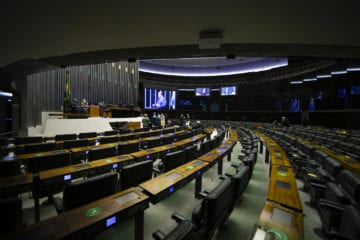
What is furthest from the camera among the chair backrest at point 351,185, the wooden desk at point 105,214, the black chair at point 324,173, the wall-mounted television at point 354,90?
the wall-mounted television at point 354,90

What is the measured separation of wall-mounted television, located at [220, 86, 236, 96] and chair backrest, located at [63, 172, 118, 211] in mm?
18353

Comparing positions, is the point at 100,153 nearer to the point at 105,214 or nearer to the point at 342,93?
the point at 105,214

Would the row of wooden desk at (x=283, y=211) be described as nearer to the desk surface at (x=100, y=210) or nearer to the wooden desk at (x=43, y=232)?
the desk surface at (x=100, y=210)

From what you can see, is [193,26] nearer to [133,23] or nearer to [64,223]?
[133,23]

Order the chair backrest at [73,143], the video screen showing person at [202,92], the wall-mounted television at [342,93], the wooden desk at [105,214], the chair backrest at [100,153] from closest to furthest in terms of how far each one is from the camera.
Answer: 1. the wooden desk at [105,214]
2. the chair backrest at [100,153]
3. the chair backrest at [73,143]
4. the wall-mounted television at [342,93]
5. the video screen showing person at [202,92]

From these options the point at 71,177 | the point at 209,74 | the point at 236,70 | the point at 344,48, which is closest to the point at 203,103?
the point at 209,74

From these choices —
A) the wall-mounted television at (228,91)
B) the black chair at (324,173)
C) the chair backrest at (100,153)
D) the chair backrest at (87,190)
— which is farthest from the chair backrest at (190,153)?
the wall-mounted television at (228,91)

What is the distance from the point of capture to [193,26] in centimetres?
245

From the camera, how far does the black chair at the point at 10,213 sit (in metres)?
1.43

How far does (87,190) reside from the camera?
1896 millimetres

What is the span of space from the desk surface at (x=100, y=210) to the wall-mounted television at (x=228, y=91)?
18.5m

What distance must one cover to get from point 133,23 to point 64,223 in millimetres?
2602

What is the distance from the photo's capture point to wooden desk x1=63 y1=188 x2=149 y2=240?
1292 millimetres

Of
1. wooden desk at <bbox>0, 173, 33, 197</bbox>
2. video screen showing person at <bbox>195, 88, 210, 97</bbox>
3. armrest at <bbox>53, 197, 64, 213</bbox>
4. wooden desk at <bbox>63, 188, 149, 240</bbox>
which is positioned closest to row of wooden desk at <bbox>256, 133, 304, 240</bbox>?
wooden desk at <bbox>63, 188, 149, 240</bbox>
